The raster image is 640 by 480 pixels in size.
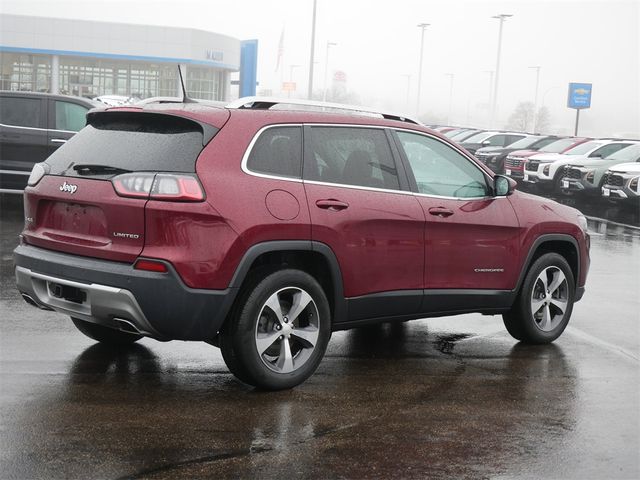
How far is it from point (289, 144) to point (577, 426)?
2.38 metres

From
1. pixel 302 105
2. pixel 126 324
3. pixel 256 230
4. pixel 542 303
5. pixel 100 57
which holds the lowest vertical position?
pixel 542 303

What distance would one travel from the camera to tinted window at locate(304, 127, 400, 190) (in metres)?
6.12

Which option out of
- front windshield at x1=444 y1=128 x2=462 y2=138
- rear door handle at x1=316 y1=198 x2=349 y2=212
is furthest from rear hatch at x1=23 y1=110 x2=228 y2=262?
front windshield at x1=444 y1=128 x2=462 y2=138

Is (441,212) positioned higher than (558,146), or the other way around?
(441,212)

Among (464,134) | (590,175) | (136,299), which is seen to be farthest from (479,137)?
(136,299)

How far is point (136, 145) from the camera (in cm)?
570

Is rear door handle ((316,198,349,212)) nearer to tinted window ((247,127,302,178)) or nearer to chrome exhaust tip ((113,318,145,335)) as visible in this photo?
tinted window ((247,127,302,178))

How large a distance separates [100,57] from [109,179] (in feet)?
263

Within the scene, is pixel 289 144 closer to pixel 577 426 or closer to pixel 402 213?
pixel 402 213

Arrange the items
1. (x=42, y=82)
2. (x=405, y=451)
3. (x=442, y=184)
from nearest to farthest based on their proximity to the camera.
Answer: (x=405, y=451)
(x=442, y=184)
(x=42, y=82)

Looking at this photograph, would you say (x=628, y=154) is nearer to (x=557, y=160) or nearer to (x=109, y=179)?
(x=557, y=160)

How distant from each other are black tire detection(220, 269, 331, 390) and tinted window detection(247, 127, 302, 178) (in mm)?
620

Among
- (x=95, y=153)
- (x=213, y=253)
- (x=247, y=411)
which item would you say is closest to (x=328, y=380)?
(x=247, y=411)

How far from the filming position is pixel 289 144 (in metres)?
6.01
